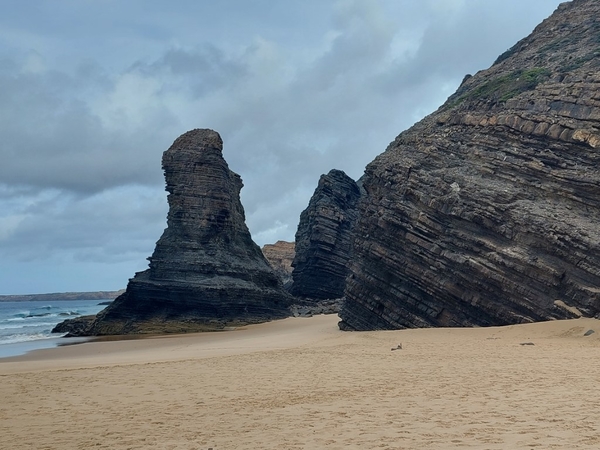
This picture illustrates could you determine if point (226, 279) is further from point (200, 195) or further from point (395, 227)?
point (395, 227)

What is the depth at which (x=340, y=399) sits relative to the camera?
37.3 ft

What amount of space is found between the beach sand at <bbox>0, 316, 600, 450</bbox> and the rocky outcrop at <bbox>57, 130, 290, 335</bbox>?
2021 centimetres

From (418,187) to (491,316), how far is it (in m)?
5.55

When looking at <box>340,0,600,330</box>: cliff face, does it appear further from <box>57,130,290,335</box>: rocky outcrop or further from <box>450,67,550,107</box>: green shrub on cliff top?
<box>57,130,290,335</box>: rocky outcrop

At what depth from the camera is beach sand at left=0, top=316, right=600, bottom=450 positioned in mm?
8555

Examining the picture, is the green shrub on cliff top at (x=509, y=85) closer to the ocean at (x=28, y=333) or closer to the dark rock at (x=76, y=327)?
the ocean at (x=28, y=333)

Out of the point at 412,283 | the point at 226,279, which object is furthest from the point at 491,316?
the point at 226,279

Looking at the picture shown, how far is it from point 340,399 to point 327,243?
139 ft

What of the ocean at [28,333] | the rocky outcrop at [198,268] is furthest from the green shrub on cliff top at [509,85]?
the ocean at [28,333]

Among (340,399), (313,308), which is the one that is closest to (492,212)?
(340,399)

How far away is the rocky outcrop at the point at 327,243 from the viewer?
53812 mm

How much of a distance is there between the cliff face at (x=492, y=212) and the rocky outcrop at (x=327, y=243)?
25043 mm

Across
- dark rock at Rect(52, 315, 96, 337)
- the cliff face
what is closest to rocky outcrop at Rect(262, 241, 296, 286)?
dark rock at Rect(52, 315, 96, 337)

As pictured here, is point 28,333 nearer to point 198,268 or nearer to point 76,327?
point 76,327
